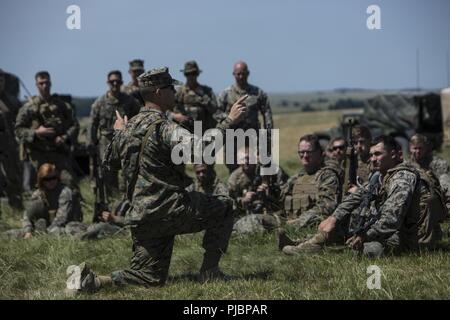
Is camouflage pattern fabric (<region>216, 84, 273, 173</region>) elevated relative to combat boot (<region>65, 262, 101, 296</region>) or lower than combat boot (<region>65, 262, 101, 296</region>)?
elevated

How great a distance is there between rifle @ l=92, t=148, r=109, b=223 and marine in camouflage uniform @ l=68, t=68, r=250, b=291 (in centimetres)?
400

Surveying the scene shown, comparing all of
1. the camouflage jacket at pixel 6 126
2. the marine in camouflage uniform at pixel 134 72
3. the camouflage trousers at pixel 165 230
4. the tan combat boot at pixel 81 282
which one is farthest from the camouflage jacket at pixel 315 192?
the camouflage jacket at pixel 6 126

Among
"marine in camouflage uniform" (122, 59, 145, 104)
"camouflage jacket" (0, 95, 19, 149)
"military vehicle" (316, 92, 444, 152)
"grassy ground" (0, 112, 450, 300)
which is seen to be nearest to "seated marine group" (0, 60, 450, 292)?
"grassy ground" (0, 112, 450, 300)

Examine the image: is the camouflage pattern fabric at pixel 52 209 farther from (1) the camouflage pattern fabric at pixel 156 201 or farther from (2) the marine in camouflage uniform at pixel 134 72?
→ (1) the camouflage pattern fabric at pixel 156 201

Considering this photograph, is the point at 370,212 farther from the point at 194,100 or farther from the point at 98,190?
the point at 194,100

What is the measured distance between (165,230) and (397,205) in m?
2.32

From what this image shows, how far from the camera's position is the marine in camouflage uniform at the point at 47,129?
12.6 metres

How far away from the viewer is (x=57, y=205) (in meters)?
11.2

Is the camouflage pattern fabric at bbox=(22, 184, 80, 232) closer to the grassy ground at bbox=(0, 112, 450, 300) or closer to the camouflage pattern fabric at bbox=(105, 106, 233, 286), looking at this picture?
the grassy ground at bbox=(0, 112, 450, 300)

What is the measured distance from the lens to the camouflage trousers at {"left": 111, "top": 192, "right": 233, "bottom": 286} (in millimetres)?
7184

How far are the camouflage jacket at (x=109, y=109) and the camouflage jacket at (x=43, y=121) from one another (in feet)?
1.19
